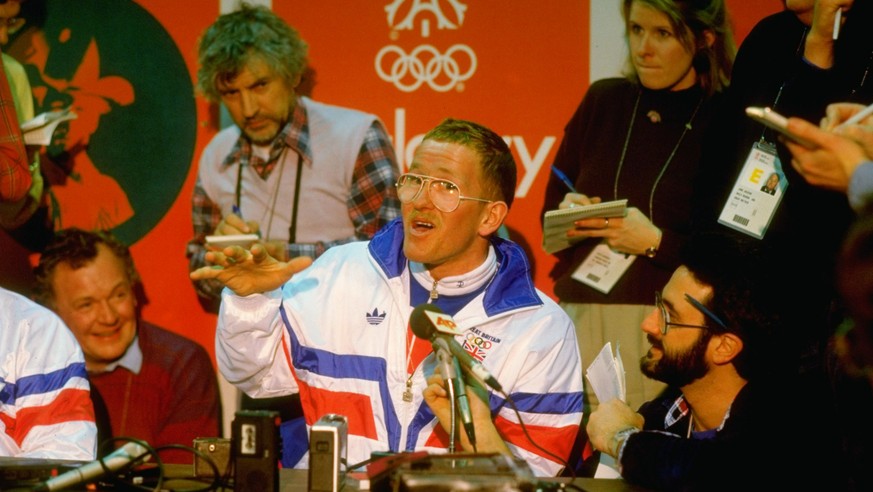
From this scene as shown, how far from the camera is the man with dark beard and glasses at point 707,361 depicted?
9.08 feet

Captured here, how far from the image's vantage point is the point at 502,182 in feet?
11.4

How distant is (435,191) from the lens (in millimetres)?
3342

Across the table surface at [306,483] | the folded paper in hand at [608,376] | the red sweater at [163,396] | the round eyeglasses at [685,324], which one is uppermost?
the round eyeglasses at [685,324]

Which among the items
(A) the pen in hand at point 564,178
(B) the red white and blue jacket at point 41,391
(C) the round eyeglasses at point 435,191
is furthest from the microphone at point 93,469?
(A) the pen in hand at point 564,178

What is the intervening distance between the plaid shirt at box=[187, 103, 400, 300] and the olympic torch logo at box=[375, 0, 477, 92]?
1.26ft

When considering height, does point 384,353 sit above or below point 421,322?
below

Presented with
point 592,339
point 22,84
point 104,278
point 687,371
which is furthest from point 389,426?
point 22,84

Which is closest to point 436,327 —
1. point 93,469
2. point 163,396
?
point 93,469

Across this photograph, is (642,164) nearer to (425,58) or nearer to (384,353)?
(425,58)

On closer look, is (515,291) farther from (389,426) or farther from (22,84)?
(22,84)

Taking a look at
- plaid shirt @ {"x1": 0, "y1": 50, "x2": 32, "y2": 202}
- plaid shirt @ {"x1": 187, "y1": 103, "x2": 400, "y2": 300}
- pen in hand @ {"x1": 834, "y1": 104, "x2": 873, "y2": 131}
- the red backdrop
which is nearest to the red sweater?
plaid shirt @ {"x1": 187, "y1": 103, "x2": 400, "y2": 300}

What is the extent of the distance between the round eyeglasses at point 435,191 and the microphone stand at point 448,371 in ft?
3.27

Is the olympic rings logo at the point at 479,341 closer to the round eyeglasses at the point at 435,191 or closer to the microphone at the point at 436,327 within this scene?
the round eyeglasses at the point at 435,191

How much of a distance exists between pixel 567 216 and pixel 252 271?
1336 mm
